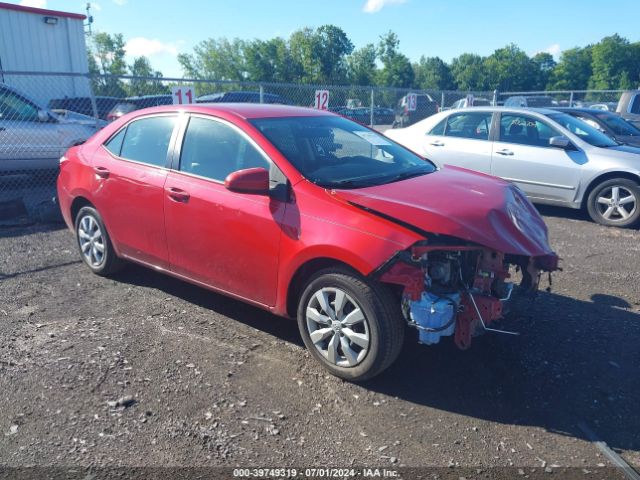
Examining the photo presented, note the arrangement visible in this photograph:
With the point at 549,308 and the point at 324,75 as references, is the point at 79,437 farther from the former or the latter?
the point at 324,75

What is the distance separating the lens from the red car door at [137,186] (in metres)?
4.39

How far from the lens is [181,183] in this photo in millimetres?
4168

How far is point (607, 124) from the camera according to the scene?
33.1 feet

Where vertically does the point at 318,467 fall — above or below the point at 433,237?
below

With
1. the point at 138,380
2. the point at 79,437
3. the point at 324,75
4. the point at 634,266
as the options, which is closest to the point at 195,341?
the point at 138,380

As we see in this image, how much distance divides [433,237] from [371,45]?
3154 inches

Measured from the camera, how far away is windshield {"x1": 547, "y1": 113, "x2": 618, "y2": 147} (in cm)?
777

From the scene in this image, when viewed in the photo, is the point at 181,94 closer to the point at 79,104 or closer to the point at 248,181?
the point at 248,181

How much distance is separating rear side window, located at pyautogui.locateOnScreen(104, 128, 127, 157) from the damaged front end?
9.77 ft

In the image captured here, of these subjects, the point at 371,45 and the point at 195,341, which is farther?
the point at 371,45

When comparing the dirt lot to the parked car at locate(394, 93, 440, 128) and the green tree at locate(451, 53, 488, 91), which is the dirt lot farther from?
the green tree at locate(451, 53, 488, 91)

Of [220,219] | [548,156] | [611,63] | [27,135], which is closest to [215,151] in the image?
[220,219]

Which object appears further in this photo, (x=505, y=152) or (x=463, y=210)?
(x=505, y=152)

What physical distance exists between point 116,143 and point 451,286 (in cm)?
335
